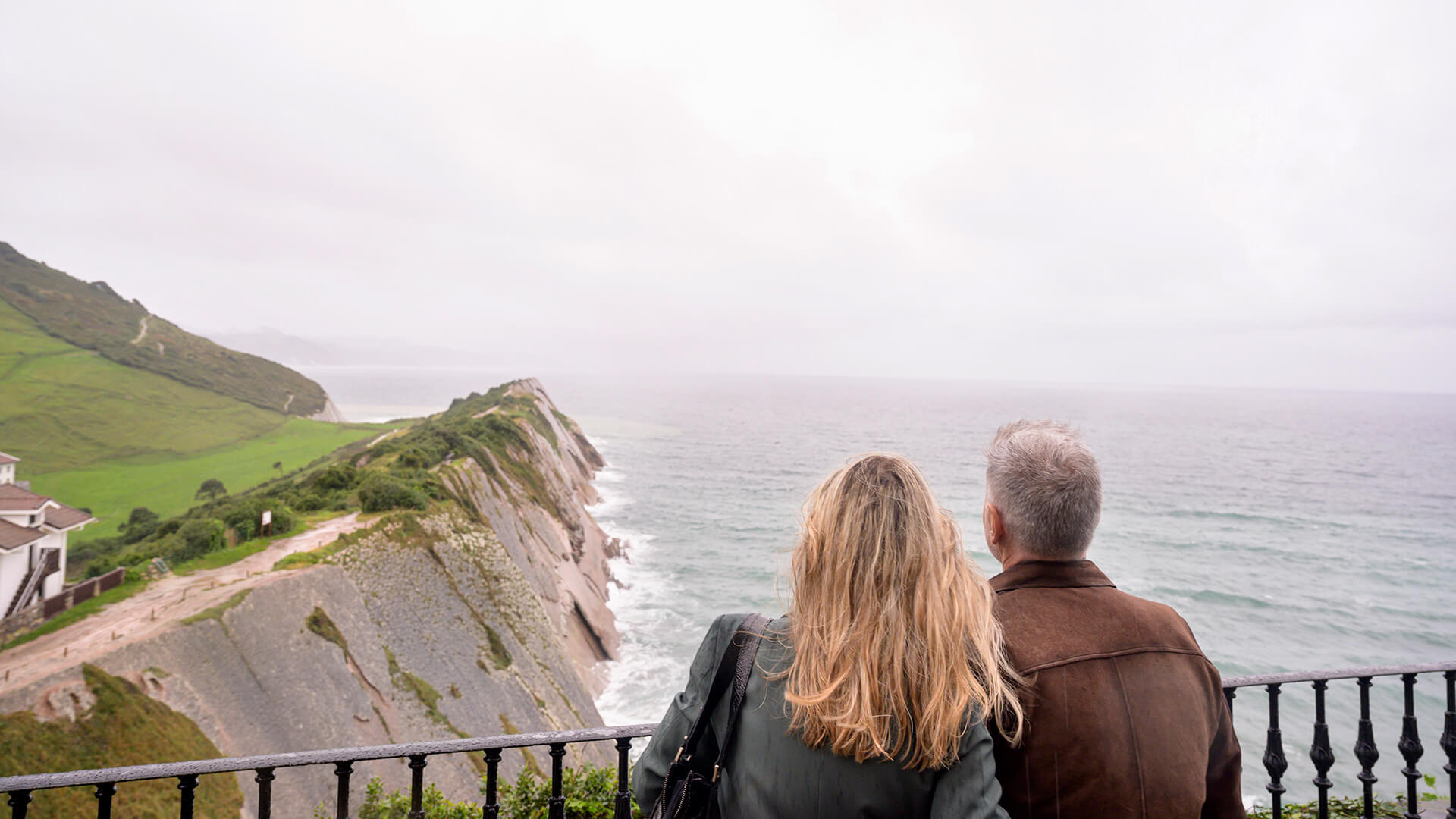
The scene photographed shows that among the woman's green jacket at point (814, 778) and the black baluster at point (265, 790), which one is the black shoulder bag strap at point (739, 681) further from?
the black baluster at point (265, 790)

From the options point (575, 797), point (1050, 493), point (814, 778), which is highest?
point (1050, 493)

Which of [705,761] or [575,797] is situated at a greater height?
[705,761]

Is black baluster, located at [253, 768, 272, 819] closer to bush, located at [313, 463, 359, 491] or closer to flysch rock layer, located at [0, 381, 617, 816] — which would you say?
flysch rock layer, located at [0, 381, 617, 816]

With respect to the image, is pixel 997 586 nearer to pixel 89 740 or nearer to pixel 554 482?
pixel 89 740

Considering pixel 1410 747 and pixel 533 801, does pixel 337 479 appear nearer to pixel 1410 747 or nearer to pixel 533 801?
pixel 533 801

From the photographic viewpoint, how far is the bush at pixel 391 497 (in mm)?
18359

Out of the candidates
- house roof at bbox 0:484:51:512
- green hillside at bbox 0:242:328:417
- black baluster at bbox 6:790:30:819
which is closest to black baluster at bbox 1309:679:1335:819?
black baluster at bbox 6:790:30:819

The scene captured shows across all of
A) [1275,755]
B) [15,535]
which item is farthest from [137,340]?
[1275,755]

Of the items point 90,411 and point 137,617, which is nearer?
point 137,617

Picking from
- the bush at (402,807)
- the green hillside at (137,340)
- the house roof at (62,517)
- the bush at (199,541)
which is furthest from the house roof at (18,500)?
the green hillside at (137,340)

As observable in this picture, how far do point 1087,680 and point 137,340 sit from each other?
76898mm

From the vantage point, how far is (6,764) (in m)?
8.42

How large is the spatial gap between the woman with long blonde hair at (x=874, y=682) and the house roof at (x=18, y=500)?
2277cm

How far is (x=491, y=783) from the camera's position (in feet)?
10.4
